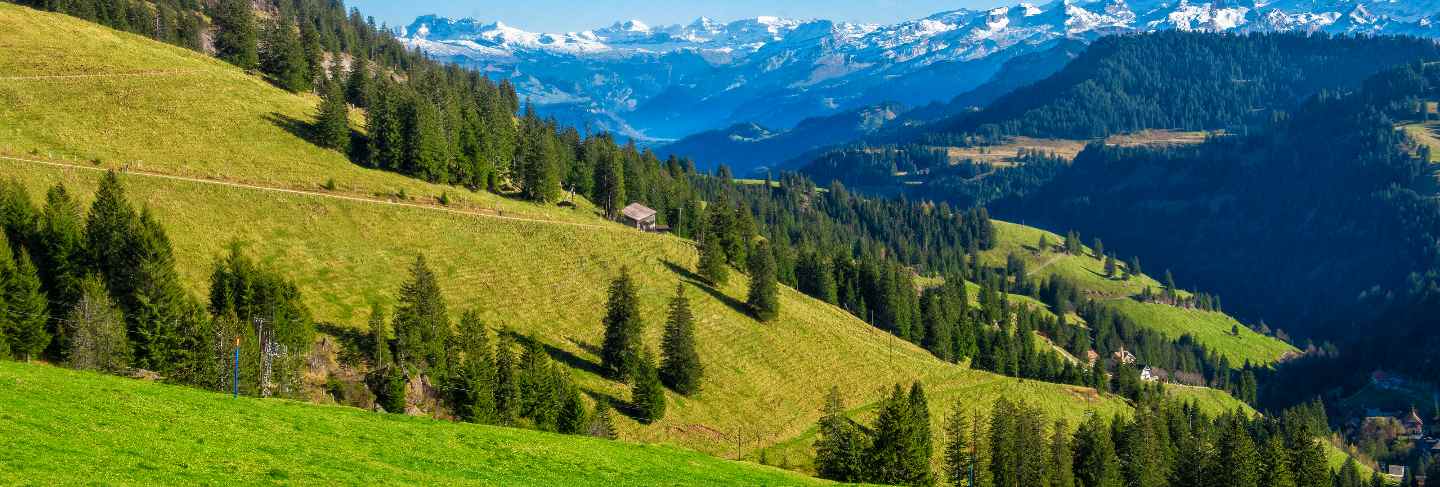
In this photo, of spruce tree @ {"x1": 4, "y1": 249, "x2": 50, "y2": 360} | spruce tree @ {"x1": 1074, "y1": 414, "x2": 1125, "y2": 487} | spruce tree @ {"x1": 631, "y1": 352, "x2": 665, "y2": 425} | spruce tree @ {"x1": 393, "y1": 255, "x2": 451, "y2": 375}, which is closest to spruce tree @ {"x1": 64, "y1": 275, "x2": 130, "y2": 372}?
spruce tree @ {"x1": 4, "y1": 249, "x2": 50, "y2": 360}

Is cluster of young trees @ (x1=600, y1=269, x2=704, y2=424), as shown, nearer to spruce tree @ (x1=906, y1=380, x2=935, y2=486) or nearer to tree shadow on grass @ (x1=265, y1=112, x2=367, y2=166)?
spruce tree @ (x1=906, y1=380, x2=935, y2=486)

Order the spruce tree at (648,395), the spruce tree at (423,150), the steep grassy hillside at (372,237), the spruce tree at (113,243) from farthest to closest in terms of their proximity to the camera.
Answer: the spruce tree at (423,150) < the steep grassy hillside at (372,237) < the spruce tree at (648,395) < the spruce tree at (113,243)

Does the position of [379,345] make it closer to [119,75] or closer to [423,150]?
[423,150]

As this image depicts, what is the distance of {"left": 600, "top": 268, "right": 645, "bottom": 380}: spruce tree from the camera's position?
10575 cm

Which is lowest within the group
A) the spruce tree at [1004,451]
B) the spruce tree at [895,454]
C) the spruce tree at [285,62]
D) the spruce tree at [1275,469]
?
the spruce tree at [1275,469]

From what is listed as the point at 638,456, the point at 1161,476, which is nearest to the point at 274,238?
the point at 638,456

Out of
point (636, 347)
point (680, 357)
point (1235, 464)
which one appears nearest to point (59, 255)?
point (636, 347)

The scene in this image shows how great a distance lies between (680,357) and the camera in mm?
106875

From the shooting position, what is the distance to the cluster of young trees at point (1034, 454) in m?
95.1

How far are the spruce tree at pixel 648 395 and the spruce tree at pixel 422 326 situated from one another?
18944mm

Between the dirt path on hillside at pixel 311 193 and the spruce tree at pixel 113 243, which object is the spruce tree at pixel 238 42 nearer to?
the dirt path on hillside at pixel 311 193

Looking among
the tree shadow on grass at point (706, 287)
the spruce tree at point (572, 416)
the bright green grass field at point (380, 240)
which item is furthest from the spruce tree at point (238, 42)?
the spruce tree at point (572, 416)

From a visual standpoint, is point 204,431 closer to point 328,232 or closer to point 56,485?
point 56,485

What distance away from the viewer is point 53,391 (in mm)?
46844
